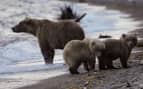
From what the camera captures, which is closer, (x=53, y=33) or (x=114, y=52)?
(x=114, y=52)

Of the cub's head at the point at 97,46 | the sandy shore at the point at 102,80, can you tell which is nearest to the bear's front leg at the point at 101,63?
the cub's head at the point at 97,46

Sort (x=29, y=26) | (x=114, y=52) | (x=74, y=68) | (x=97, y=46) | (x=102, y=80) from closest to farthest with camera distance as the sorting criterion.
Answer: (x=102, y=80) < (x=97, y=46) < (x=114, y=52) < (x=74, y=68) < (x=29, y=26)

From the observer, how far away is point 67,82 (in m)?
9.99

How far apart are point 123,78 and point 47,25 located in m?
5.61

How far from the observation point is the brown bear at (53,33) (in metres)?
13.5

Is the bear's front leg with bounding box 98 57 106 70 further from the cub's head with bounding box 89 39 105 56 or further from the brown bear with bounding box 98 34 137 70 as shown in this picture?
the cub's head with bounding box 89 39 105 56

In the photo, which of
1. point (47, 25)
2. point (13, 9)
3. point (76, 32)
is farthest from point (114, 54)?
point (13, 9)

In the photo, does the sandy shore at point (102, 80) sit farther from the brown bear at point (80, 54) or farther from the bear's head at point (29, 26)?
the bear's head at point (29, 26)

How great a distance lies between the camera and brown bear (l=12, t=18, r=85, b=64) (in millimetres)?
13531

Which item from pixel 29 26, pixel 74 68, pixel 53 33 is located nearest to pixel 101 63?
pixel 74 68

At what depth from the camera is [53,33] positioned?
13961 millimetres

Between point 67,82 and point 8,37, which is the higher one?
point 67,82

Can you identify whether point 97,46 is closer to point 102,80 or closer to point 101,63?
point 101,63

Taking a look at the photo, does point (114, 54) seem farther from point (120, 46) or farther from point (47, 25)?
point (47, 25)
